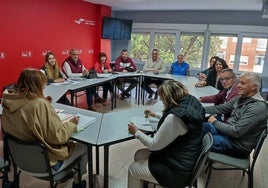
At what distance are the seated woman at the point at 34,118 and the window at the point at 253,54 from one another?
6.21 m

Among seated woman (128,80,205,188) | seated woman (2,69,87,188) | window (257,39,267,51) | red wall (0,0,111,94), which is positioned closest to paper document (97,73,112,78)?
red wall (0,0,111,94)

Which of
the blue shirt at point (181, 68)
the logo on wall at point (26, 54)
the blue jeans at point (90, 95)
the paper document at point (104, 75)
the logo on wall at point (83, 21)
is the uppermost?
the logo on wall at point (83, 21)

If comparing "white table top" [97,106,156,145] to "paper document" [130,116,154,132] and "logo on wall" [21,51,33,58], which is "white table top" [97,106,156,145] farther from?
"logo on wall" [21,51,33,58]

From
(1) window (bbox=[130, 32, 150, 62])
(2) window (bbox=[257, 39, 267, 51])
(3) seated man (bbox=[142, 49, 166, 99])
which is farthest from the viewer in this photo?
(1) window (bbox=[130, 32, 150, 62])

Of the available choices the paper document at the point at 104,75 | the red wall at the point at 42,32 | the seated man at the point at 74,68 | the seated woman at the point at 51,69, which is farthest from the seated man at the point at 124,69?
the seated woman at the point at 51,69

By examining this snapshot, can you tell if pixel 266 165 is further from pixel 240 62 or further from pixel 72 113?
pixel 240 62

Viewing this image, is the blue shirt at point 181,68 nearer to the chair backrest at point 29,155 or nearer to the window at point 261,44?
the window at point 261,44

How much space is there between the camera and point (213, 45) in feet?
22.5

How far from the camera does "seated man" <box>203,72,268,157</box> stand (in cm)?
188

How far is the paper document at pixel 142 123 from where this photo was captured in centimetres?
193

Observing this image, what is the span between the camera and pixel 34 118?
1514 mm

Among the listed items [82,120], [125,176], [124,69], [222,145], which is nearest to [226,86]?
[222,145]

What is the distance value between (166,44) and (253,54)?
2.47 metres

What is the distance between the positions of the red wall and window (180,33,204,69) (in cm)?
244
